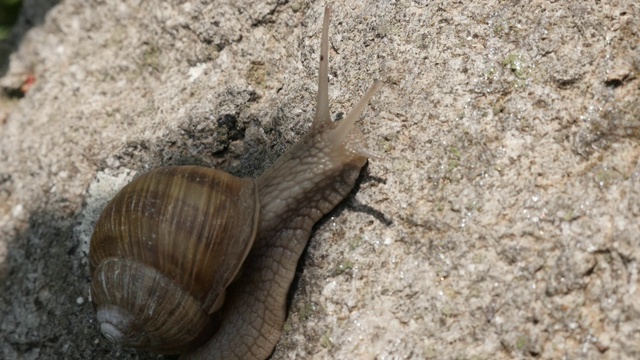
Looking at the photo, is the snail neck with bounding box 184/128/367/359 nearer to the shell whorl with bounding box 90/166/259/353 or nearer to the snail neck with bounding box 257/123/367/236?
the snail neck with bounding box 257/123/367/236

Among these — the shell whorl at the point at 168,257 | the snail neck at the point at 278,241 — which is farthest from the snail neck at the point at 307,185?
the shell whorl at the point at 168,257

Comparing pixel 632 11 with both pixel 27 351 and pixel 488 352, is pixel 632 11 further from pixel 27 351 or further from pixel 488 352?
pixel 27 351

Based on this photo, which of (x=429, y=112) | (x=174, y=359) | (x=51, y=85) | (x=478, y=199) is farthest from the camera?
(x=51, y=85)

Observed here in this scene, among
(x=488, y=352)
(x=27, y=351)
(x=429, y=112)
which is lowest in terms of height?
(x=27, y=351)

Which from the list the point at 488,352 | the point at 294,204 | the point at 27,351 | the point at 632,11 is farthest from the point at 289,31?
the point at 27,351

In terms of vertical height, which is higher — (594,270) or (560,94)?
(560,94)

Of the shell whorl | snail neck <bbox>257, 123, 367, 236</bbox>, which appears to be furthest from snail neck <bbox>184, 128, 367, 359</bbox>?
the shell whorl

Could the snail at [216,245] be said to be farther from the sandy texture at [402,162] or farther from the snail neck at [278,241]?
the sandy texture at [402,162]
